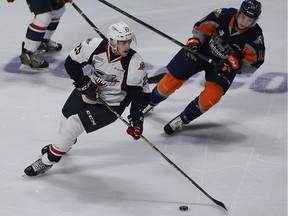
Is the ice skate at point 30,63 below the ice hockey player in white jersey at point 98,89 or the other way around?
below

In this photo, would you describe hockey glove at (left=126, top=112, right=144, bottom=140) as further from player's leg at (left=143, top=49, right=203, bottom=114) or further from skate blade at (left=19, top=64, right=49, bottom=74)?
skate blade at (left=19, top=64, right=49, bottom=74)

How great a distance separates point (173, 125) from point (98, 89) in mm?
821

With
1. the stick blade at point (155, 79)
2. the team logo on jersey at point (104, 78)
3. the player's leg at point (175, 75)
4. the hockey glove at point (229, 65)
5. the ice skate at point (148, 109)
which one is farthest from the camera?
the stick blade at point (155, 79)

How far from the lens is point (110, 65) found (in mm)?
4160

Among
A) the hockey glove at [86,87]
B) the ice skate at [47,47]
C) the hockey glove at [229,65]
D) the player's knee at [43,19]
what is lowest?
the ice skate at [47,47]

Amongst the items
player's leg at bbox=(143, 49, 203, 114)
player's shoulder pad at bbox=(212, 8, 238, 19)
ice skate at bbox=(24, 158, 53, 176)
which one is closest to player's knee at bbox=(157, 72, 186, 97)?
player's leg at bbox=(143, 49, 203, 114)

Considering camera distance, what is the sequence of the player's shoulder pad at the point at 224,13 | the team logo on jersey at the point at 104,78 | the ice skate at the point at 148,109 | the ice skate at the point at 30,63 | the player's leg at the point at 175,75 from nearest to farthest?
the team logo on jersey at the point at 104,78
the player's shoulder pad at the point at 224,13
the player's leg at the point at 175,75
the ice skate at the point at 148,109
the ice skate at the point at 30,63

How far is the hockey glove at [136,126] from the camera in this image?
13.6 ft

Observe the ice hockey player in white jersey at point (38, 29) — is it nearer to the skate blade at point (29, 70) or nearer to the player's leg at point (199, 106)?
the skate blade at point (29, 70)

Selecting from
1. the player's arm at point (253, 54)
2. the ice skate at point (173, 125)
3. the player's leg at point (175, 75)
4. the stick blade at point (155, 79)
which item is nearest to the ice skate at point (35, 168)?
the ice skate at point (173, 125)

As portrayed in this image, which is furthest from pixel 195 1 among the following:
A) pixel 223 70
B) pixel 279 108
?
pixel 223 70

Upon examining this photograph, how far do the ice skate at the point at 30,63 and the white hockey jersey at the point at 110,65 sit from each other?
1.62m

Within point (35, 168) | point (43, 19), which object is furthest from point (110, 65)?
point (43, 19)

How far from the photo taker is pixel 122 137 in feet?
16.0
